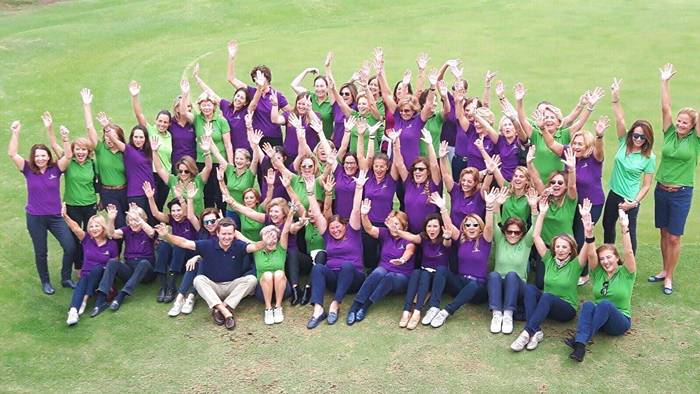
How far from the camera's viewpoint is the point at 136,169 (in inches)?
411

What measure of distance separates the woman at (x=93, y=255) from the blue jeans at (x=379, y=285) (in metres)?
3.20

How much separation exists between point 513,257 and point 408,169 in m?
1.99

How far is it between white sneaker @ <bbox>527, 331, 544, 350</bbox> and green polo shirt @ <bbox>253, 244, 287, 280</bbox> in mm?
3095

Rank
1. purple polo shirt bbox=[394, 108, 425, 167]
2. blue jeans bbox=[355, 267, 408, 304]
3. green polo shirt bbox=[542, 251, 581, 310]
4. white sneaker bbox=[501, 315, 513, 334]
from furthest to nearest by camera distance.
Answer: purple polo shirt bbox=[394, 108, 425, 167] < blue jeans bbox=[355, 267, 408, 304] < white sneaker bbox=[501, 315, 513, 334] < green polo shirt bbox=[542, 251, 581, 310]

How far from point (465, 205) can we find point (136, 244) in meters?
4.21

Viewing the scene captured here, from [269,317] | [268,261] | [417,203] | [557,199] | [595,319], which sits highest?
[557,199]

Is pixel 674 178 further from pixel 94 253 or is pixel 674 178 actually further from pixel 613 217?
pixel 94 253

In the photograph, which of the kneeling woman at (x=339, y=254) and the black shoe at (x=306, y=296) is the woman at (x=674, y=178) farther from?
the black shoe at (x=306, y=296)

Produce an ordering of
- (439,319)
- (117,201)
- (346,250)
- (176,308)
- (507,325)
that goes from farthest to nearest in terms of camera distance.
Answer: (117,201) < (346,250) < (176,308) < (439,319) < (507,325)

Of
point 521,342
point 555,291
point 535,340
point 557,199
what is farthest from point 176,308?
point 557,199

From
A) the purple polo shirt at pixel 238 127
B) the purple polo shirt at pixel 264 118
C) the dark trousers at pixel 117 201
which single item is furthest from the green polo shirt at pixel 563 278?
the dark trousers at pixel 117 201

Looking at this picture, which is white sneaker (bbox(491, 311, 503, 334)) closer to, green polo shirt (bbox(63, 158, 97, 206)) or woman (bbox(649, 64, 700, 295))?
woman (bbox(649, 64, 700, 295))

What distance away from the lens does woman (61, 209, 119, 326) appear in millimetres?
9633

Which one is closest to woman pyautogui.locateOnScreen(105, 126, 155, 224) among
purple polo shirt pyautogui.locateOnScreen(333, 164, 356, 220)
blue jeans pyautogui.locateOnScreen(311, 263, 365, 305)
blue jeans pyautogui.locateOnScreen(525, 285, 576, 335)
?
purple polo shirt pyautogui.locateOnScreen(333, 164, 356, 220)
